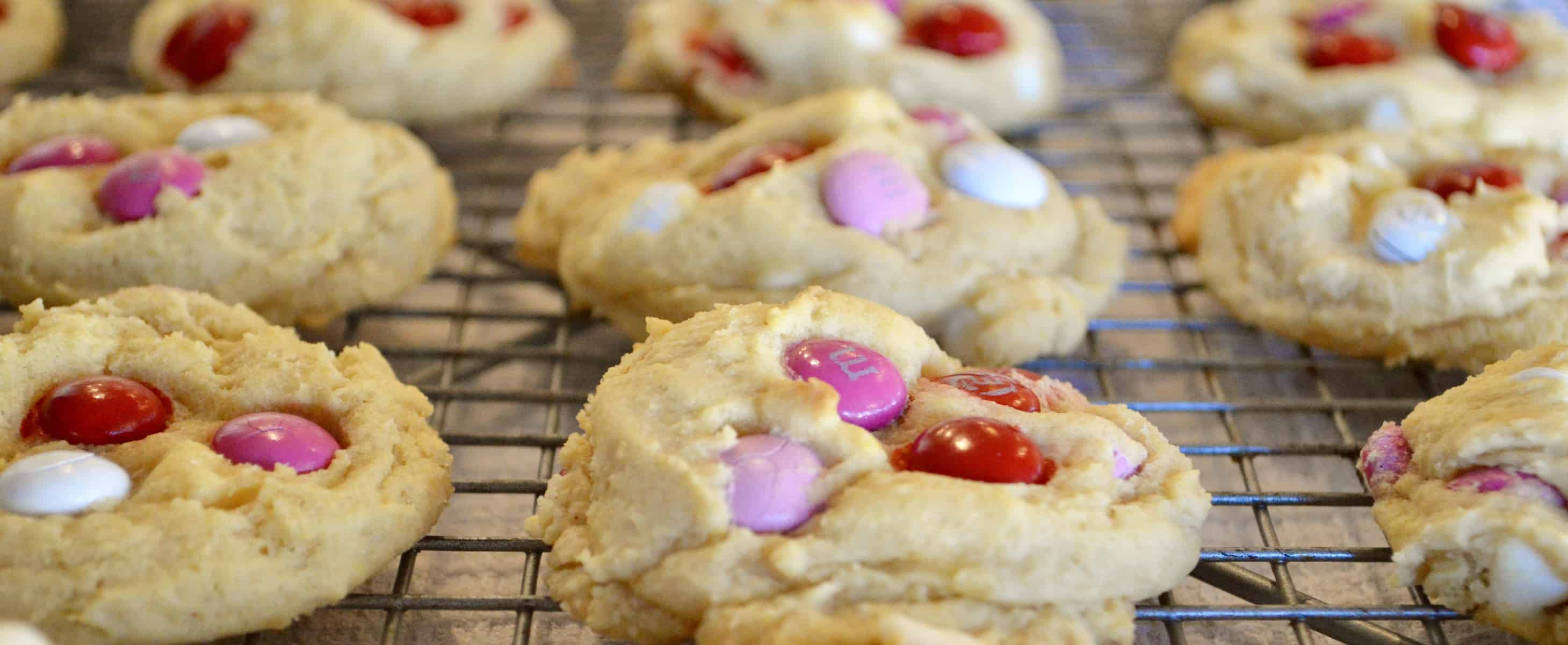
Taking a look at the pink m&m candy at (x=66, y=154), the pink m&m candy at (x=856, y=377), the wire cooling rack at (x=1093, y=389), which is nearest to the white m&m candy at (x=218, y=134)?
the pink m&m candy at (x=66, y=154)

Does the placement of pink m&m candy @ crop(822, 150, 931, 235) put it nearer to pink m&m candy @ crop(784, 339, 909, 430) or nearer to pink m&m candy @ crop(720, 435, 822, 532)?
pink m&m candy @ crop(784, 339, 909, 430)

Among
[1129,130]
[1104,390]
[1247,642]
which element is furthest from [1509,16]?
[1247,642]

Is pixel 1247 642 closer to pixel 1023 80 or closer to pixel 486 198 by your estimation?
pixel 1023 80

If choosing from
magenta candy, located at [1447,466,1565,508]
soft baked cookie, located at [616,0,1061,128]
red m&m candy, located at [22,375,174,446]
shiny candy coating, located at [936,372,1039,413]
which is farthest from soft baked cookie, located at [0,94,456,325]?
magenta candy, located at [1447,466,1565,508]

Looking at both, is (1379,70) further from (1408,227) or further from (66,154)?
(66,154)

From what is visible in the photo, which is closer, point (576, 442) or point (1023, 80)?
point (576, 442)

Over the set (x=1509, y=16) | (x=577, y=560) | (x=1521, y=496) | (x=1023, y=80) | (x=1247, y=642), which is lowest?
(x=1247, y=642)

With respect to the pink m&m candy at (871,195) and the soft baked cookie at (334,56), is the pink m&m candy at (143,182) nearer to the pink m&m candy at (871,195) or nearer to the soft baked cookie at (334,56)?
the soft baked cookie at (334,56)
